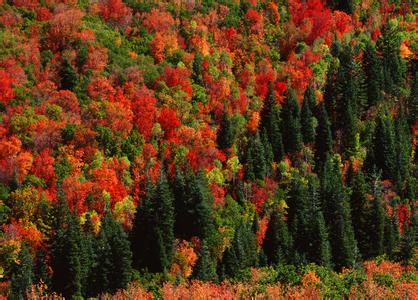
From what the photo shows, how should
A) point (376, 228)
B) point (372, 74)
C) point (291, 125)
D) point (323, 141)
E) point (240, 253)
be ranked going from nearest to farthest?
point (240, 253) < point (376, 228) < point (323, 141) < point (291, 125) < point (372, 74)

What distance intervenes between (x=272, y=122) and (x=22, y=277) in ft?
238

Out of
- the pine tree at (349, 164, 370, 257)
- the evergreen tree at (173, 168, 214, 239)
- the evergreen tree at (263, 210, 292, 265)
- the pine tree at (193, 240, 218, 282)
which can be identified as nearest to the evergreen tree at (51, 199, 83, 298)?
the pine tree at (193, 240, 218, 282)

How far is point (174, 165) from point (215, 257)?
25.9 meters

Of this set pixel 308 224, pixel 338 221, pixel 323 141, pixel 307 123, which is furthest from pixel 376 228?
pixel 307 123

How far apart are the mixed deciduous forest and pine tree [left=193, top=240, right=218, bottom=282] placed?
2.23ft

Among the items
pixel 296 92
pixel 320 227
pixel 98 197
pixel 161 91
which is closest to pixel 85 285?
pixel 98 197

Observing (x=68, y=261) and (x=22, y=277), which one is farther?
(x=68, y=261)

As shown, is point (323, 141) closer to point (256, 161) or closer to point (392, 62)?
point (256, 161)

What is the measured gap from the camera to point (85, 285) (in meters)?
110

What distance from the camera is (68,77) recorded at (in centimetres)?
14625

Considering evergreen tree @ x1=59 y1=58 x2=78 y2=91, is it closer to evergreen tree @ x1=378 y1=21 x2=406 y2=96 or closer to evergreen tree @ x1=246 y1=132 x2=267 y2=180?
evergreen tree @ x1=246 y1=132 x2=267 y2=180

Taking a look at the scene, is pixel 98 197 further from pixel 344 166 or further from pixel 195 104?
pixel 344 166

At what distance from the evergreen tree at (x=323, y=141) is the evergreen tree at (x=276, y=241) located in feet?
97.7

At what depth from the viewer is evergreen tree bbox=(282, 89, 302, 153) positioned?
15638cm
